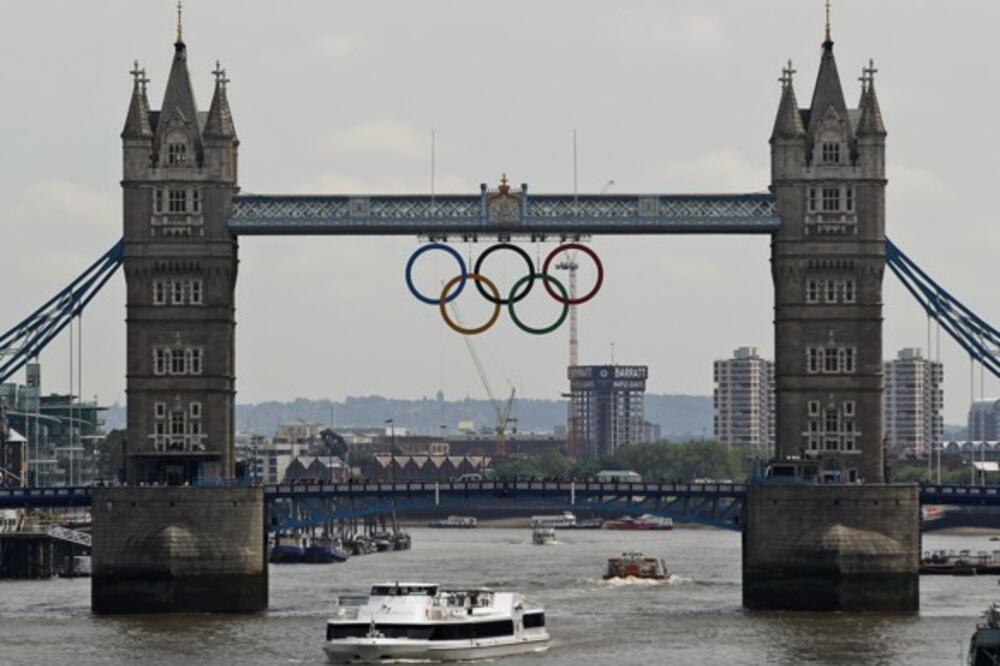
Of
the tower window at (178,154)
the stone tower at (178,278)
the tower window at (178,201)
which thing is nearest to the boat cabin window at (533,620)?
the stone tower at (178,278)

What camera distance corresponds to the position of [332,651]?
154 metres

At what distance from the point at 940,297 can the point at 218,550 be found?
153 feet

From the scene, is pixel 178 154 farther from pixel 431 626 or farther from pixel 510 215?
pixel 431 626

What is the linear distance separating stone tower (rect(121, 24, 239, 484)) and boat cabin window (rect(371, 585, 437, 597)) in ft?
106

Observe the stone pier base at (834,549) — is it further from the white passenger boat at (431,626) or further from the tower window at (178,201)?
the tower window at (178,201)

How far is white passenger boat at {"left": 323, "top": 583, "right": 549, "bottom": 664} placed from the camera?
154500 mm

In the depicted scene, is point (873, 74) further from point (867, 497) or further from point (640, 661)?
point (640, 661)

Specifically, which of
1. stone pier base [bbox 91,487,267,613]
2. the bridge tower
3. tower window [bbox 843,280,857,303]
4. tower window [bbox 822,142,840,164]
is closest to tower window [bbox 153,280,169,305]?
stone pier base [bbox 91,487,267,613]

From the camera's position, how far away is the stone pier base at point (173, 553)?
184 metres

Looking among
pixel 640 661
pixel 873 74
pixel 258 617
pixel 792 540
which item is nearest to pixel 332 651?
pixel 640 661

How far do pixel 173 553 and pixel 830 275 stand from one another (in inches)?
1662

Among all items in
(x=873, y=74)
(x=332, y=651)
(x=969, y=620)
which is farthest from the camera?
(x=873, y=74)

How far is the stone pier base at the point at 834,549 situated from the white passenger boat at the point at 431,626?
26365mm

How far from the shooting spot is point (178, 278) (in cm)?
19038
